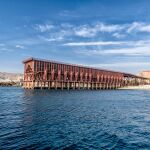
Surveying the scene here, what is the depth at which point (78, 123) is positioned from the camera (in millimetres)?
30531

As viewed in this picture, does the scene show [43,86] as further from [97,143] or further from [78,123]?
[97,143]

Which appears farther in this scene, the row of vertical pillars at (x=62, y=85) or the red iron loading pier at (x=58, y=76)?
the row of vertical pillars at (x=62, y=85)

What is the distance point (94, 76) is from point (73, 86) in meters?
27.2

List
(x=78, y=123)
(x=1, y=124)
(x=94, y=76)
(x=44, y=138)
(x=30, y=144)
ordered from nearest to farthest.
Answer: (x=30, y=144) → (x=44, y=138) → (x=1, y=124) → (x=78, y=123) → (x=94, y=76)

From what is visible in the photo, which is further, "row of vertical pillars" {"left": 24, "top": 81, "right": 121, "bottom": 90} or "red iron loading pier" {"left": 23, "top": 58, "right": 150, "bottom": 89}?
"row of vertical pillars" {"left": 24, "top": 81, "right": 121, "bottom": 90}

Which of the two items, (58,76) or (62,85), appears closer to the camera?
(58,76)

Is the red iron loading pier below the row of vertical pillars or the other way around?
the other way around

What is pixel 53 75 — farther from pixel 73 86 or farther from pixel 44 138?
pixel 44 138

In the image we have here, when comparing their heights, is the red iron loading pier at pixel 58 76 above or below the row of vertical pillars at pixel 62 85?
above

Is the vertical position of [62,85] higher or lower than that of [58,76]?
lower

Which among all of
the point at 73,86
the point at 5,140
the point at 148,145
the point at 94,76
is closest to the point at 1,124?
the point at 5,140

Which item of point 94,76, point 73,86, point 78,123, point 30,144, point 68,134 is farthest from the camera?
point 94,76

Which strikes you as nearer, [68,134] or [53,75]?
[68,134]

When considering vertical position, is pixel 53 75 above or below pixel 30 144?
above
